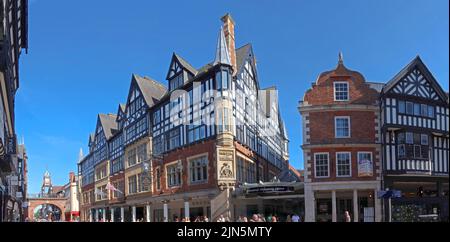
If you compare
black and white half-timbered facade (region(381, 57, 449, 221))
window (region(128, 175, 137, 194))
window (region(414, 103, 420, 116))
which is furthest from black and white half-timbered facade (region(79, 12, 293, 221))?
window (region(414, 103, 420, 116))

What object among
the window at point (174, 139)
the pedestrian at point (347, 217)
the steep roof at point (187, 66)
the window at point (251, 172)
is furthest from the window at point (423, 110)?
the window at point (174, 139)

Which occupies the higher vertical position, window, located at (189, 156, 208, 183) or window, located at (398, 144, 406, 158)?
window, located at (398, 144, 406, 158)

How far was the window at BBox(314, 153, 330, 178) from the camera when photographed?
1.78m

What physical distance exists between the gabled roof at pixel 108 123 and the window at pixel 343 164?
3.53 feet

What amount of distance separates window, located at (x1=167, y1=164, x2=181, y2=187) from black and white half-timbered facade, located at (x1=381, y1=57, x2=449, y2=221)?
0.99m

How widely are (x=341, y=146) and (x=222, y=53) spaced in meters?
0.70

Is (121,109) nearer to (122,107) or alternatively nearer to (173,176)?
(122,107)

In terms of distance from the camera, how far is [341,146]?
175cm

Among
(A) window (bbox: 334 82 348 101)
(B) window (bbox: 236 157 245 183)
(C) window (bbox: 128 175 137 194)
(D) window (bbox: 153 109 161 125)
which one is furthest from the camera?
(C) window (bbox: 128 175 137 194)

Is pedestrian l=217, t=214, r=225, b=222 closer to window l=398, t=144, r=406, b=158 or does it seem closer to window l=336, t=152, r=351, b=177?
window l=336, t=152, r=351, b=177

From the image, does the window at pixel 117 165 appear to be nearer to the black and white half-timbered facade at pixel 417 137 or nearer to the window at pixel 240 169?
the window at pixel 240 169
